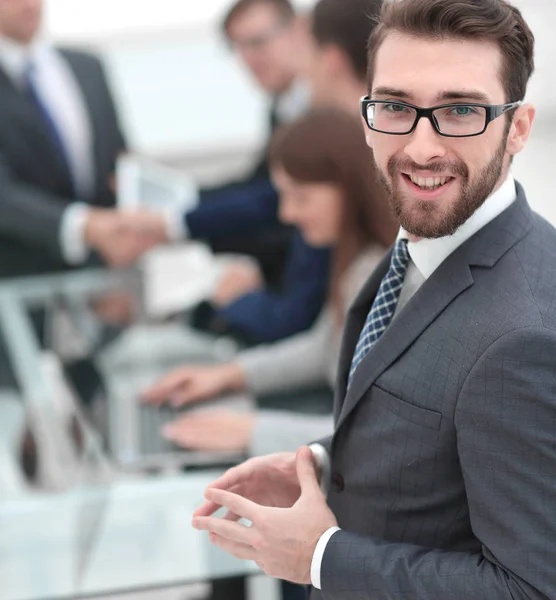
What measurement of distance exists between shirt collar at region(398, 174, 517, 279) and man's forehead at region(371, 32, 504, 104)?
0.10m

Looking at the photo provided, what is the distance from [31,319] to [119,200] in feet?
2.50

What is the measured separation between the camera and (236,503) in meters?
0.85

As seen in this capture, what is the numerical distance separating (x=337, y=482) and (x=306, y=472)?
5 centimetres

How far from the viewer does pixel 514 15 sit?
0.77 meters

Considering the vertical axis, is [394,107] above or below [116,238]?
above

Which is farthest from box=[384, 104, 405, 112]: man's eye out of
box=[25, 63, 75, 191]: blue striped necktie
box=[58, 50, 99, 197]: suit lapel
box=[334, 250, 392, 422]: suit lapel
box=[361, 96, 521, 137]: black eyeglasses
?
box=[58, 50, 99, 197]: suit lapel

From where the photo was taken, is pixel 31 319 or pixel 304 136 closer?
pixel 304 136

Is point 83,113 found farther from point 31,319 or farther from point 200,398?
point 200,398

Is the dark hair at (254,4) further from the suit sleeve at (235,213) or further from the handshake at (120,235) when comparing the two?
the handshake at (120,235)

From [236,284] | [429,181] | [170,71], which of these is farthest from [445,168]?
[170,71]

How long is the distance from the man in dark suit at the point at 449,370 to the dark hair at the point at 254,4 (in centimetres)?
210

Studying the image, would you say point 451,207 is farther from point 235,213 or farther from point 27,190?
point 27,190

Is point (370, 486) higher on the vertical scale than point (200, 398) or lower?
higher

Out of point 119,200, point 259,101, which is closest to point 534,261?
point 119,200
